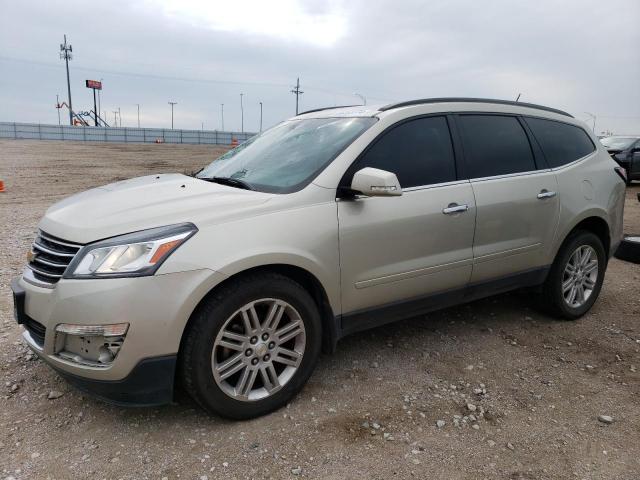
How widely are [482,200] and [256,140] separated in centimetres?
178

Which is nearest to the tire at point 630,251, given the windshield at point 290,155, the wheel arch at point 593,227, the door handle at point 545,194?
the wheel arch at point 593,227

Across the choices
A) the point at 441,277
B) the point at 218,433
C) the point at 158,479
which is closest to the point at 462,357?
the point at 441,277

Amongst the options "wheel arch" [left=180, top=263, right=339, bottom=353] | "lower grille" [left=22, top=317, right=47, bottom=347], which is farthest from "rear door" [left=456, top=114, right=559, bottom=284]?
"lower grille" [left=22, top=317, right=47, bottom=347]

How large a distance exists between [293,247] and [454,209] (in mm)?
1229

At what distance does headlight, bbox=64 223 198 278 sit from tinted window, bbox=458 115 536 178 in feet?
A: 7.03

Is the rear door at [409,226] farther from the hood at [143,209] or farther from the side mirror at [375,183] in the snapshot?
the hood at [143,209]

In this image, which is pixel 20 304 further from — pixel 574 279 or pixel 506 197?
pixel 574 279

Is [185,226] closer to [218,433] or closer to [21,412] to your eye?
[218,433]

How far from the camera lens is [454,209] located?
334cm

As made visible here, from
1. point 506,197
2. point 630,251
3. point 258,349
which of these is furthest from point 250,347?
point 630,251

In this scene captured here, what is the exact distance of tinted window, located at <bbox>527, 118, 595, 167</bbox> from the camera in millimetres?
4086

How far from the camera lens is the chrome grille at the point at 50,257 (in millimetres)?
2541

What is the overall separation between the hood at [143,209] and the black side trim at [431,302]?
959mm

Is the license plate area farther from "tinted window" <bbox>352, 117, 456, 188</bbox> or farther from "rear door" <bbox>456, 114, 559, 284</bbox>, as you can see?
"rear door" <bbox>456, 114, 559, 284</bbox>
